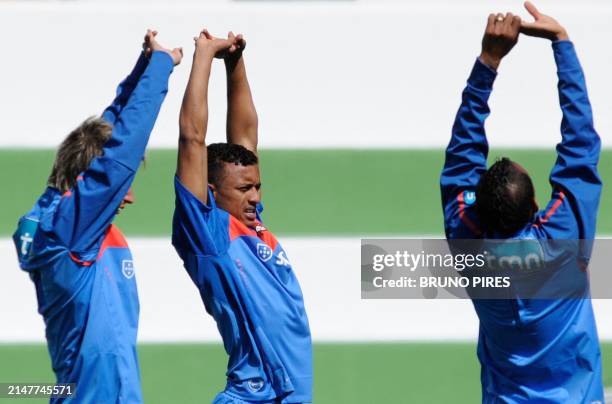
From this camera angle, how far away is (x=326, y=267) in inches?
184

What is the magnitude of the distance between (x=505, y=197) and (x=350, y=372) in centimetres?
187

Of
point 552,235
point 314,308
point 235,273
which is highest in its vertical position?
point 552,235

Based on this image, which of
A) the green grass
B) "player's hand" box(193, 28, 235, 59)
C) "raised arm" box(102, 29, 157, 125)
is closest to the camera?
"player's hand" box(193, 28, 235, 59)

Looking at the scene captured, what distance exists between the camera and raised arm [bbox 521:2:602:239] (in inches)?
115

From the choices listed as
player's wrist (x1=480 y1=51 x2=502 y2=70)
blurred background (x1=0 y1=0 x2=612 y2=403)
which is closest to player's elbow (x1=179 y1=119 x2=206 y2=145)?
player's wrist (x1=480 y1=51 x2=502 y2=70)

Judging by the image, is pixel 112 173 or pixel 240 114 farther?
pixel 240 114

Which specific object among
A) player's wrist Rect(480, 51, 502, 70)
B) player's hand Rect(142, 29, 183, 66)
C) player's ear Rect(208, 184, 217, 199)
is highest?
player's hand Rect(142, 29, 183, 66)

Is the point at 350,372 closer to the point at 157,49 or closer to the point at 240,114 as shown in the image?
the point at 240,114

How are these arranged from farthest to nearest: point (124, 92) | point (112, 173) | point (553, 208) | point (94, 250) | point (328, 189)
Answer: point (328, 189) → point (124, 92) → point (94, 250) → point (553, 208) → point (112, 173)

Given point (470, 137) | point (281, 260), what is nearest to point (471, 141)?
point (470, 137)

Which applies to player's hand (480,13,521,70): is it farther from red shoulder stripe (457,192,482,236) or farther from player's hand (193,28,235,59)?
player's hand (193,28,235,59)

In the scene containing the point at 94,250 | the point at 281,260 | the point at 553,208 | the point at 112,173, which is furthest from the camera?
the point at 281,260

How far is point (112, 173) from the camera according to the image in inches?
112

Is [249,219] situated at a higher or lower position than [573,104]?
lower
